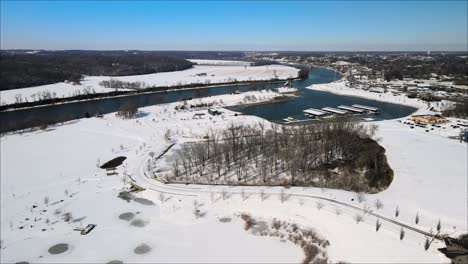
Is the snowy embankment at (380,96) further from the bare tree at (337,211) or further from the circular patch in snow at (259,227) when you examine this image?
the circular patch in snow at (259,227)

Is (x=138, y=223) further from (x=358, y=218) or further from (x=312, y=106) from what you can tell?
(x=312, y=106)

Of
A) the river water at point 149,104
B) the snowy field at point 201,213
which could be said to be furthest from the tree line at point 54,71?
the snowy field at point 201,213

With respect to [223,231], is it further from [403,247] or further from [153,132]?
[153,132]

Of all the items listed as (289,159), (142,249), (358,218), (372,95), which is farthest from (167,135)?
(372,95)

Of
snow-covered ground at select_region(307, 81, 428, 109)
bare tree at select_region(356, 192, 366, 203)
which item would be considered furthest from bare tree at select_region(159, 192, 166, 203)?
snow-covered ground at select_region(307, 81, 428, 109)

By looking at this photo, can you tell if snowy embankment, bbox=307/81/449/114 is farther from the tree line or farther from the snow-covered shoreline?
the tree line

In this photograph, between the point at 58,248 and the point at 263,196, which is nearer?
the point at 58,248
